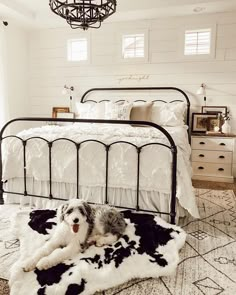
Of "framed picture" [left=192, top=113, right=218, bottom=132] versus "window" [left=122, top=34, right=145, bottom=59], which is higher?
"window" [left=122, top=34, right=145, bottom=59]

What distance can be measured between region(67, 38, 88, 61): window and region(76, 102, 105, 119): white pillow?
32.2 inches

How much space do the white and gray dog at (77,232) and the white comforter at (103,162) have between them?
41 centimetres

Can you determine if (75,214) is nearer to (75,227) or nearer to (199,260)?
(75,227)

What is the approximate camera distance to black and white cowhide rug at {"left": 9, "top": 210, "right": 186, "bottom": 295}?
1527 millimetres

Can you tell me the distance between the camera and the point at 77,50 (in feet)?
15.1

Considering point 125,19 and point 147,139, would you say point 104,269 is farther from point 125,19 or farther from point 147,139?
point 125,19

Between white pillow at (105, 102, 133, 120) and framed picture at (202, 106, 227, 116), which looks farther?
framed picture at (202, 106, 227, 116)

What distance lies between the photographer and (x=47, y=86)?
15.7 ft

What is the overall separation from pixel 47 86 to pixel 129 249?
11.9 ft

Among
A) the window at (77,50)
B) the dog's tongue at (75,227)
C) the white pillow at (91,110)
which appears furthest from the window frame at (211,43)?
the dog's tongue at (75,227)

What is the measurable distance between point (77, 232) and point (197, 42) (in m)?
3.34

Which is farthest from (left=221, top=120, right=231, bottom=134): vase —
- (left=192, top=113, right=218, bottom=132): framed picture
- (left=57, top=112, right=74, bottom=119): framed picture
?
(left=57, top=112, right=74, bottom=119): framed picture

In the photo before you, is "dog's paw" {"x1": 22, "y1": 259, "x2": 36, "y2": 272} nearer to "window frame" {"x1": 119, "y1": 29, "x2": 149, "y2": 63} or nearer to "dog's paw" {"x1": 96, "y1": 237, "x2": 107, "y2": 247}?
"dog's paw" {"x1": 96, "y1": 237, "x2": 107, "y2": 247}

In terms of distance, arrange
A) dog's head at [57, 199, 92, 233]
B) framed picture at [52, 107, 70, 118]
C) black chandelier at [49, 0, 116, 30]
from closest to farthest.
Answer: dog's head at [57, 199, 92, 233] < black chandelier at [49, 0, 116, 30] < framed picture at [52, 107, 70, 118]
